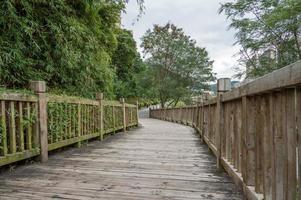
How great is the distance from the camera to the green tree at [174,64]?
78.7 feet

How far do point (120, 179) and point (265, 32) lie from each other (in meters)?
7.50

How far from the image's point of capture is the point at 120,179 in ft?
9.35

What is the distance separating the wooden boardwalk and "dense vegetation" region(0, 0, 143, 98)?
161 cm

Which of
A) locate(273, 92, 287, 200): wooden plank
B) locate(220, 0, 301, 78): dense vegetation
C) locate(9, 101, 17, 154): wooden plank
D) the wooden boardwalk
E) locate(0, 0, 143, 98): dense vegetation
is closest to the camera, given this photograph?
locate(273, 92, 287, 200): wooden plank

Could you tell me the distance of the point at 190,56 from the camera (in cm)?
2408

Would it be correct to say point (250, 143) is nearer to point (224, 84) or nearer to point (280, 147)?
point (280, 147)

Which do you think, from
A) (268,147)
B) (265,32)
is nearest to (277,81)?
(268,147)

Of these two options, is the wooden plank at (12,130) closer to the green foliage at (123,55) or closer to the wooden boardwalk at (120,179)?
the wooden boardwalk at (120,179)

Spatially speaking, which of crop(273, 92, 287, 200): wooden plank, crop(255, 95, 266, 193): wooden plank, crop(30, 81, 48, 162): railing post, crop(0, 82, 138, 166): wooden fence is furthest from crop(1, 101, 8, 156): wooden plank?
crop(273, 92, 287, 200): wooden plank

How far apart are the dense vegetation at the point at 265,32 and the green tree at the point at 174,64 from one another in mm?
13990

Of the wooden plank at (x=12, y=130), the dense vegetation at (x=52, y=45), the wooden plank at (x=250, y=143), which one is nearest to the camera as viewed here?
the wooden plank at (x=250, y=143)

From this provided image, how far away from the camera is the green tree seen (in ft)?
78.7

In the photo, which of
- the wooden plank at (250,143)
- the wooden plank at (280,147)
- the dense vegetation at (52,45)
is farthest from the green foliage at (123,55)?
the wooden plank at (280,147)

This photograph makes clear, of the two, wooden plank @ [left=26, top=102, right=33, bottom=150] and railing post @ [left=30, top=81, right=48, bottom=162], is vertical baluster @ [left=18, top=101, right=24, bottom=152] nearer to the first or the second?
wooden plank @ [left=26, top=102, right=33, bottom=150]
